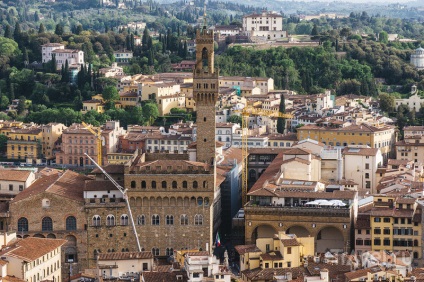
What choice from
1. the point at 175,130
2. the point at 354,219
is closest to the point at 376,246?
the point at 354,219

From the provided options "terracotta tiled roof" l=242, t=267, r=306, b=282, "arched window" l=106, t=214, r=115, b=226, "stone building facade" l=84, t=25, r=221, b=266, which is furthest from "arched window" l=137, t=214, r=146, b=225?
"terracotta tiled roof" l=242, t=267, r=306, b=282

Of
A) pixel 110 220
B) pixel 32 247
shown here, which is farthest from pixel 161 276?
pixel 110 220

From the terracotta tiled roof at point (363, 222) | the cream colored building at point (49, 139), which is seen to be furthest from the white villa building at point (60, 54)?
→ the terracotta tiled roof at point (363, 222)

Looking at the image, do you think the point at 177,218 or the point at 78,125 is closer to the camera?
the point at 177,218

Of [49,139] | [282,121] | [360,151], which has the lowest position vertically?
[49,139]

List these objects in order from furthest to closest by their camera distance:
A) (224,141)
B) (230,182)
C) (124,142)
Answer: (124,142) < (224,141) < (230,182)

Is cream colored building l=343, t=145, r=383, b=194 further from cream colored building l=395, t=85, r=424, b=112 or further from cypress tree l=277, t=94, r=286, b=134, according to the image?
cream colored building l=395, t=85, r=424, b=112

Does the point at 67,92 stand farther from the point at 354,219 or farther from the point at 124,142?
the point at 354,219

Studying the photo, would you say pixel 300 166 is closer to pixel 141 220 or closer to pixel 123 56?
pixel 141 220
